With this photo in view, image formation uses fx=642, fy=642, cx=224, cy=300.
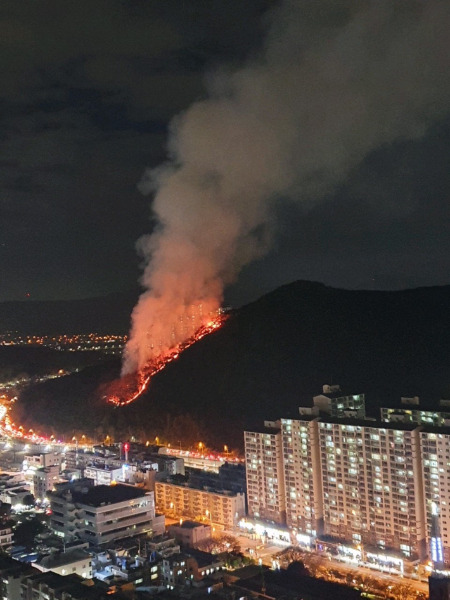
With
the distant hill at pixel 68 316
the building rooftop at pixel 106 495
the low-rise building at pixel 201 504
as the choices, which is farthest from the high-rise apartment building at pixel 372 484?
the distant hill at pixel 68 316

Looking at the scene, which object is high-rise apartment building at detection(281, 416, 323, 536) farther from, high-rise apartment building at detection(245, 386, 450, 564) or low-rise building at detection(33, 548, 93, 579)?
low-rise building at detection(33, 548, 93, 579)

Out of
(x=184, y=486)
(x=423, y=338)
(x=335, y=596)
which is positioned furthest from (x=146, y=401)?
(x=335, y=596)

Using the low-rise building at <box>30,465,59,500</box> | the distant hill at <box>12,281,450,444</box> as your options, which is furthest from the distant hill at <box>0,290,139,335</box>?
the low-rise building at <box>30,465,59,500</box>

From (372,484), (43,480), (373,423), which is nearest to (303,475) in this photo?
(372,484)

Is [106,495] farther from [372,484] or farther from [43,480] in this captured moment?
[372,484]

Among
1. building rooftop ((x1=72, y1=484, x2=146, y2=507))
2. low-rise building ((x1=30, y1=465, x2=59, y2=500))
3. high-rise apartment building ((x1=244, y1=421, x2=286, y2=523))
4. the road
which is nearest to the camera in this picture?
the road

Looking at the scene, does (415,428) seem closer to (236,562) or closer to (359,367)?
(236,562)
